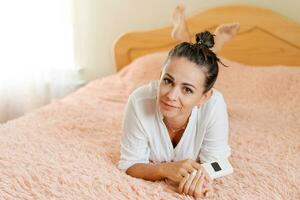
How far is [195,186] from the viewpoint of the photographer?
121 centimetres

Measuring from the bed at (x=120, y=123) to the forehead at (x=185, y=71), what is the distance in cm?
34

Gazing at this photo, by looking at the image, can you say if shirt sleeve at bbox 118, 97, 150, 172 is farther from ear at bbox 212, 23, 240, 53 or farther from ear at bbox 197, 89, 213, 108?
ear at bbox 212, 23, 240, 53

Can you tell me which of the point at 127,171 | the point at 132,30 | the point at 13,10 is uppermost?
the point at 13,10

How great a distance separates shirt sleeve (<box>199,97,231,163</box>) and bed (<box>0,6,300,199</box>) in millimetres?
88

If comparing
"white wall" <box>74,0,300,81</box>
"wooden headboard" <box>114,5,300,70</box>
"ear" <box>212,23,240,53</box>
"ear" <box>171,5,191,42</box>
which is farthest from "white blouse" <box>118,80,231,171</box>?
"white wall" <box>74,0,300,81</box>

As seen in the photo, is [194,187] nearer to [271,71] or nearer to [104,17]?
[271,71]

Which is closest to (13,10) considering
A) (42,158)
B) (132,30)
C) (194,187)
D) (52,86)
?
(52,86)

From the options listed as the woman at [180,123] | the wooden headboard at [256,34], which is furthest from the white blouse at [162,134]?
the wooden headboard at [256,34]

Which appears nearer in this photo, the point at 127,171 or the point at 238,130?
the point at 127,171

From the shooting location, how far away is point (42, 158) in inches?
56.0

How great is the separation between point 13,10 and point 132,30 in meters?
0.78

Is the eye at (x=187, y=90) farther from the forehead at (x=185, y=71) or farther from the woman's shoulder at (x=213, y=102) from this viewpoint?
the woman's shoulder at (x=213, y=102)

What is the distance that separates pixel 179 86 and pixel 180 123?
194mm

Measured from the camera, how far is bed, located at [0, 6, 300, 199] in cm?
124
